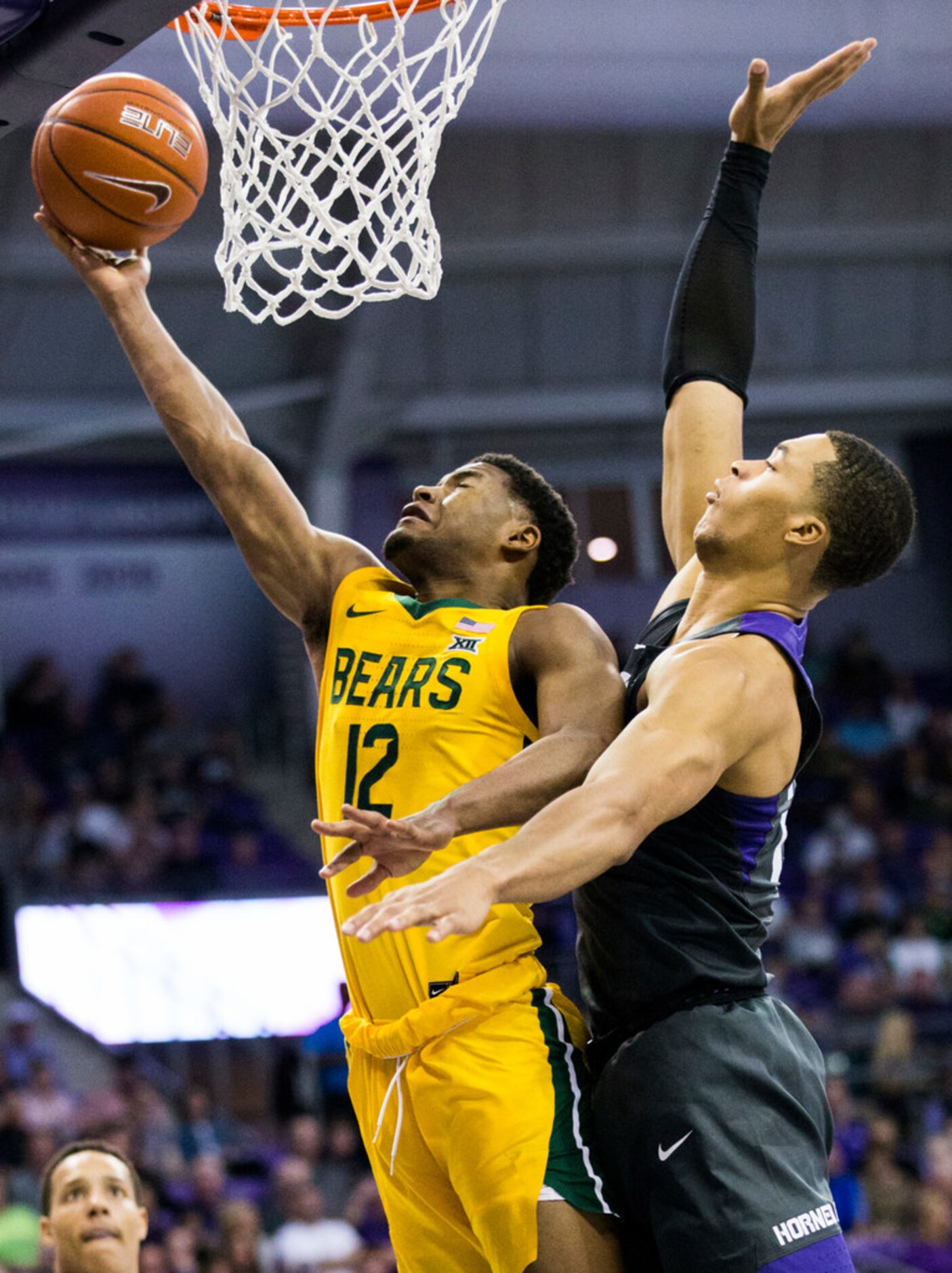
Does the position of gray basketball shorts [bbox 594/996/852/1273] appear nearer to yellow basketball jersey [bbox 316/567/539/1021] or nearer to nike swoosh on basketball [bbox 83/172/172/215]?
yellow basketball jersey [bbox 316/567/539/1021]

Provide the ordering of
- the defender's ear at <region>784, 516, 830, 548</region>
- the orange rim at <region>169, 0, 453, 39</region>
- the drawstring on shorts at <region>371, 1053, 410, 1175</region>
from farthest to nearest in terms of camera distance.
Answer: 1. the orange rim at <region>169, 0, 453, 39</region>
2. the drawstring on shorts at <region>371, 1053, 410, 1175</region>
3. the defender's ear at <region>784, 516, 830, 548</region>

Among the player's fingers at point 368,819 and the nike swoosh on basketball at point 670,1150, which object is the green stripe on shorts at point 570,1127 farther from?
the player's fingers at point 368,819

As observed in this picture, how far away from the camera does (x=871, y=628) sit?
18.8m

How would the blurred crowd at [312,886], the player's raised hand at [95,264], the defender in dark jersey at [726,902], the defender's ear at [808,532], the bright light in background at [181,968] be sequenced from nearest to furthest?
the defender in dark jersey at [726,902] < the defender's ear at [808,532] < the player's raised hand at [95,264] < the blurred crowd at [312,886] < the bright light in background at [181,968]

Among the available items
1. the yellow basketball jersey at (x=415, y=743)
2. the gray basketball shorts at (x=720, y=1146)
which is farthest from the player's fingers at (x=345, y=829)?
the gray basketball shorts at (x=720, y=1146)

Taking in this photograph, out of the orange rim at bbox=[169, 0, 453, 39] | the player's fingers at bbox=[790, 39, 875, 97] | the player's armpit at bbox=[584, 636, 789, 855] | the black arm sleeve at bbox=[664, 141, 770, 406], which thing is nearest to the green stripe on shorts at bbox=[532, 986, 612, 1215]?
the player's armpit at bbox=[584, 636, 789, 855]

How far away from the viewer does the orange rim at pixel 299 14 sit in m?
3.71

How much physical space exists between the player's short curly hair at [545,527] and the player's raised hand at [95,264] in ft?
2.81

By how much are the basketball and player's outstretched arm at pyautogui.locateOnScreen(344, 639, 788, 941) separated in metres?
1.53

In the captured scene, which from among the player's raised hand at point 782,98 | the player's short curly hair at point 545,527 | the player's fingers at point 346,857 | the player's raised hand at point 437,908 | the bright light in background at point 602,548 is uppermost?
the player's raised hand at point 782,98

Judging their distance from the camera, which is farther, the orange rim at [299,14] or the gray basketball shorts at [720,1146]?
the orange rim at [299,14]

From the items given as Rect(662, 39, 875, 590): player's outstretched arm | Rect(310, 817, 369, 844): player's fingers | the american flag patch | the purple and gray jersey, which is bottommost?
the purple and gray jersey

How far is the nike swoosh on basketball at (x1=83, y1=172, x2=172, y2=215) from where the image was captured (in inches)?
131

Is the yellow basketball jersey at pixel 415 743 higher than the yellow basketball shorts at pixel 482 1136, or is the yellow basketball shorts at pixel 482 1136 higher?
the yellow basketball jersey at pixel 415 743
